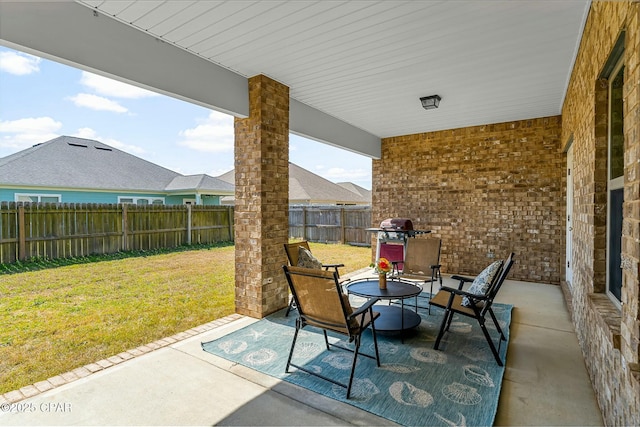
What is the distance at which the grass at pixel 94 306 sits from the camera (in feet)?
10.9

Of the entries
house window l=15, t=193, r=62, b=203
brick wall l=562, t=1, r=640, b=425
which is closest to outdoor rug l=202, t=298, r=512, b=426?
brick wall l=562, t=1, r=640, b=425

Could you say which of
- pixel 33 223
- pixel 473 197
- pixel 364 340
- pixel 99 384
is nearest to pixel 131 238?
pixel 33 223

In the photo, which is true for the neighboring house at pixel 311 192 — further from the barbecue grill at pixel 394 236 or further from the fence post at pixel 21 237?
the barbecue grill at pixel 394 236

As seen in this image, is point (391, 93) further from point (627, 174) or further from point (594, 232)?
point (627, 174)

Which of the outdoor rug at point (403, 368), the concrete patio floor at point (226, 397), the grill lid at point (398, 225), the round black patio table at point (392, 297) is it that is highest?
the grill lid at point (398, 225)

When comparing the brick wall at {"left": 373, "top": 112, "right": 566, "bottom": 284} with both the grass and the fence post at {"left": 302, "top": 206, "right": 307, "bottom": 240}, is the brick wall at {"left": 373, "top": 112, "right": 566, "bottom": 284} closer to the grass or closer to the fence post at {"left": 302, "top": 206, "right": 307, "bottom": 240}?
the grass

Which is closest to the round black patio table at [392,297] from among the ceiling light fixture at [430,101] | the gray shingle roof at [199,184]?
the ceiling light fixture at [430,101]

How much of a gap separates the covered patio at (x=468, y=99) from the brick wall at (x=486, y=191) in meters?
0.04

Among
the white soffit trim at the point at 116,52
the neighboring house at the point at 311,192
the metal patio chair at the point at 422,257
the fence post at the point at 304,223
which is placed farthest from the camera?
the neighboring house at the point at 311,192

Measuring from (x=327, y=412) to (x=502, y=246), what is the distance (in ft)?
19.1

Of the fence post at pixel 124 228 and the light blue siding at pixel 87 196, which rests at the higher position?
the light blue siding at pixel 87 196

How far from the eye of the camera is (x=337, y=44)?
3498mm

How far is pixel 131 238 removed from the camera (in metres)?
9.89

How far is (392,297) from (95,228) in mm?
8980
